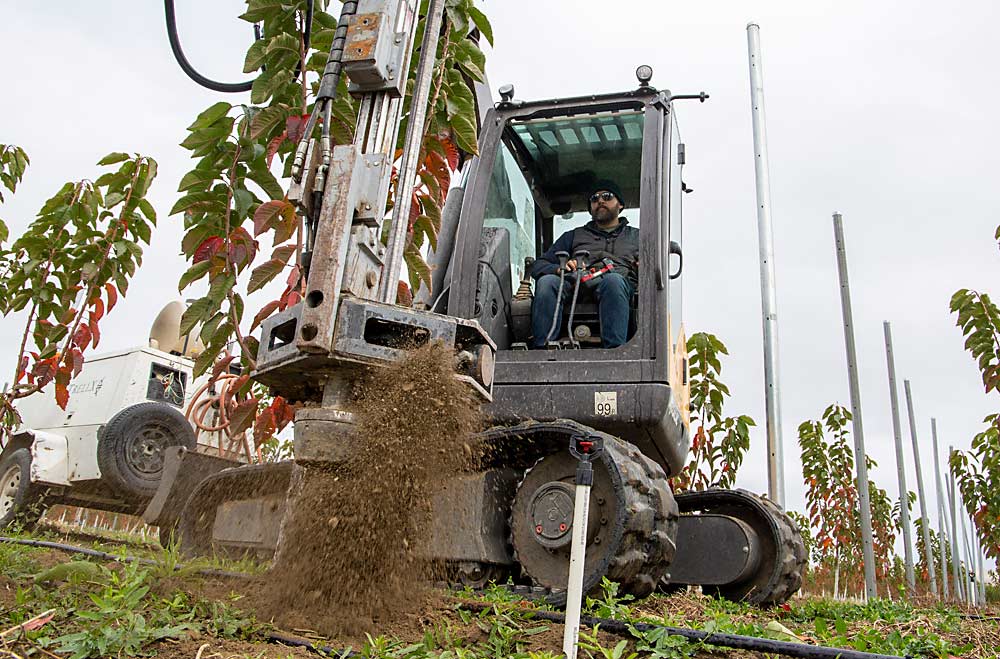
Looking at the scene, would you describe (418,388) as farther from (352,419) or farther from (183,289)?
(183,289)

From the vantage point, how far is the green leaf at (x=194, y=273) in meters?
5.16

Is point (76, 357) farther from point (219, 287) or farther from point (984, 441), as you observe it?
point (984, 441)

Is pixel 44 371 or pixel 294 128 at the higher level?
pixel 294 128

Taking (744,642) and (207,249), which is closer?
(744,642)

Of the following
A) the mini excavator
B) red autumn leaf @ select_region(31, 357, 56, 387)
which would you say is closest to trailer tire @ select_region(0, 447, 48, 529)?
red autumn leaf @ select_region(31, 357, 56, 387)

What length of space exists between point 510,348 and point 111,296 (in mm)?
3944

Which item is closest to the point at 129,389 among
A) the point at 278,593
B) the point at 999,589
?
the point at 278,593

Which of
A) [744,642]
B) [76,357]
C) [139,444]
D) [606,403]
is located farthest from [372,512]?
[139,444]

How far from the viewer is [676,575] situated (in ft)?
14.1

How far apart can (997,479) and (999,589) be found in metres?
3.43

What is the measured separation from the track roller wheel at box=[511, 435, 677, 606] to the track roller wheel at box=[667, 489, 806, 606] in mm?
1023

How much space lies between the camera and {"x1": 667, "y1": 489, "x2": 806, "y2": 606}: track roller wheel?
14.9 feet

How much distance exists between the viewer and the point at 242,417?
16.8 ft

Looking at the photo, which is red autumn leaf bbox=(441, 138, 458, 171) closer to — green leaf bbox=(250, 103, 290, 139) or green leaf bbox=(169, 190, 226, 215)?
green leaf bbox=(250, 103, 290, 139)
